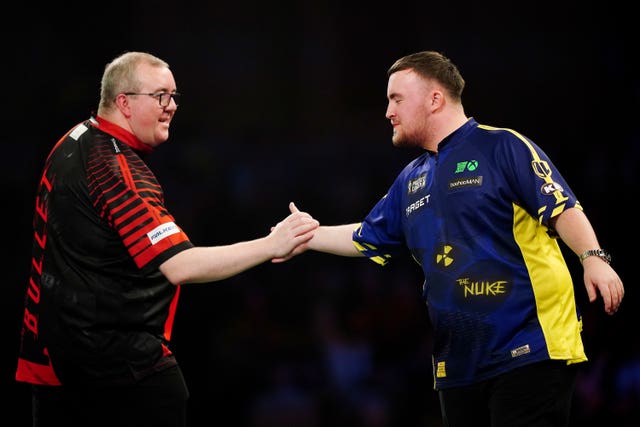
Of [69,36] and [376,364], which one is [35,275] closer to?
[376,364]

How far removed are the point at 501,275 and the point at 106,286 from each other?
58.2 inches

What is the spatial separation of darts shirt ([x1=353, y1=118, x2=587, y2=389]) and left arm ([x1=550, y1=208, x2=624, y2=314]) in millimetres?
53

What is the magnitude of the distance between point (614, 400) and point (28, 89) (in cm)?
498

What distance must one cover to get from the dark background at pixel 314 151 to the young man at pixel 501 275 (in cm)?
264

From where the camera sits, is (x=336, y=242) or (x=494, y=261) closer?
(x=494, y=261)

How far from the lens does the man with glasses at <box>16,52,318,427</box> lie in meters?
2.63

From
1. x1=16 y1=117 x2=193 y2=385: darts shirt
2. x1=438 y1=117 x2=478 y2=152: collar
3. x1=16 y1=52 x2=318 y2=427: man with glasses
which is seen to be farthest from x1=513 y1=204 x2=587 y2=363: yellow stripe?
x1=16 y1=117 x2=193 y2=385: darts shirt

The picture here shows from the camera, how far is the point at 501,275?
9.43 feet

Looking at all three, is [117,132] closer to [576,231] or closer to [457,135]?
[457,135]

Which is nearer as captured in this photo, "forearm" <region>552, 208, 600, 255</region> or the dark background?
"forearm" <region>552, 208, 600, 255</region>

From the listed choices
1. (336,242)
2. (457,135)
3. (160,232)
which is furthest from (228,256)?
(457,135)

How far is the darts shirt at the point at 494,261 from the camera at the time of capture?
2824 millimetres

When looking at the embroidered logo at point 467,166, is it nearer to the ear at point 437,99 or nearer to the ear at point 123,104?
the ear at point 437,99

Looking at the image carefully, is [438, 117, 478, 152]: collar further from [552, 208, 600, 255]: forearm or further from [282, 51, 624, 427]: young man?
[552, 208, 600, 255]: forearm
